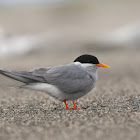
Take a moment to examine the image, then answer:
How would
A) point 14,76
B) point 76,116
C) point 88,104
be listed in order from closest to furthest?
point 76,116 → point 14,76 → point 88,104

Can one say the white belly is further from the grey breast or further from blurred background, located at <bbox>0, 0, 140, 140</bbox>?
blurred background, located at <bbox>0, 0, 140, 140</bbox>

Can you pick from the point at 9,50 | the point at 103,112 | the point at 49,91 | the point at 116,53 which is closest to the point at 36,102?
the point at 49,91

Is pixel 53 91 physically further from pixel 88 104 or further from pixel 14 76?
pixel 88 104

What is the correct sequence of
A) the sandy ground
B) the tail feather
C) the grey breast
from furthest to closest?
1. the grey breast
2. the tail feather
3. the sandy ground

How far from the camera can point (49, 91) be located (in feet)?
12.3

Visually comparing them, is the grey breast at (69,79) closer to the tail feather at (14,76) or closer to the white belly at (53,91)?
the white belly at (53,91)

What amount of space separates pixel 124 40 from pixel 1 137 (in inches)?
420

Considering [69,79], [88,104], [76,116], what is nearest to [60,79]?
[69,79]

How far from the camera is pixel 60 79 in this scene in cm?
378

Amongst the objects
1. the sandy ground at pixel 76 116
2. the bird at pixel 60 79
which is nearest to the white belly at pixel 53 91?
the bird at pixel 60 79

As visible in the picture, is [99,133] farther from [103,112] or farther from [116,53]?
[116,53]

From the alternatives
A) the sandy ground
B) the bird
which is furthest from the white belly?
the sandy ground

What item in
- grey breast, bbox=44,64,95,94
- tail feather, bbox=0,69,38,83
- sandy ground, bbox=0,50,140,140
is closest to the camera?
Result: sandy ground, bbox=0,50,140,140

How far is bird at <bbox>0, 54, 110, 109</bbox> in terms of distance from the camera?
12.2ft
